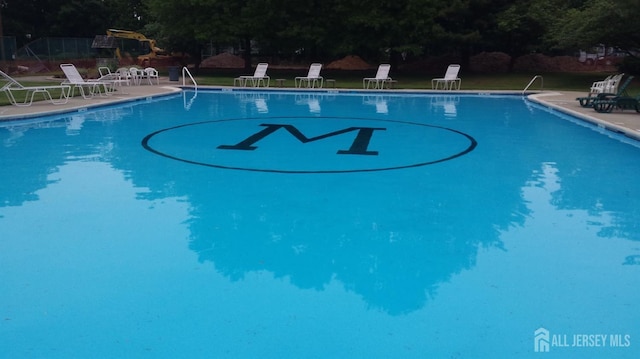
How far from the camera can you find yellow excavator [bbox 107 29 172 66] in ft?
99.4

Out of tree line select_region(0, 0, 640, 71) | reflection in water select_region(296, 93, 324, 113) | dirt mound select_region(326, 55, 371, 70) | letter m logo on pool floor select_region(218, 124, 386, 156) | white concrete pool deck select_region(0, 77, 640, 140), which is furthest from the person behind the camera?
dirt mound select_region(326, 55, 371, 70)

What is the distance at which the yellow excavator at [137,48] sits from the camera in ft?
99.4

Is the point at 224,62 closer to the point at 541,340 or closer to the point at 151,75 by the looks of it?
the point at 151,75

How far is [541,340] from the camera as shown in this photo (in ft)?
9.53

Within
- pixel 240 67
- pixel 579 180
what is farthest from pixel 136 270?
pixel 240 67

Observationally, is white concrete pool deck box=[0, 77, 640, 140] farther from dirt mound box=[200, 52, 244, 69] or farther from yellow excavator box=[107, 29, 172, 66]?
yellow excavator box=[107, 29, 172, 66]

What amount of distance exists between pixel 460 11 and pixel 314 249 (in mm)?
19992

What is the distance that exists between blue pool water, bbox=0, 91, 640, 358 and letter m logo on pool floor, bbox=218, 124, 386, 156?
0.09 metres

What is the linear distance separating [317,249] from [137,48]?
32383 mm

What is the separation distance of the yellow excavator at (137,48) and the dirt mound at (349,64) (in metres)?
9.51

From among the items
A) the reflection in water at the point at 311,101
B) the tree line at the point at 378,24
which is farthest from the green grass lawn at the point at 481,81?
the reflection in water at the point at 311,101

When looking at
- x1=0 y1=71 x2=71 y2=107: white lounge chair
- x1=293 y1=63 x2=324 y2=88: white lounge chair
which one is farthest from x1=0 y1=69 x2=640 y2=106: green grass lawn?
x1=0 y1=71 x2=71 y2=107: white lounge chair

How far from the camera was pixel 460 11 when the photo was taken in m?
21.9

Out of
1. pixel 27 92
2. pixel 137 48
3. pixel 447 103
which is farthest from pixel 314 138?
pixel 137 48
